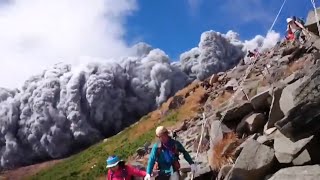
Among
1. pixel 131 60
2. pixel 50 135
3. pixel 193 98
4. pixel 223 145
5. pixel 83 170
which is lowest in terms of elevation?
pixel 223 145

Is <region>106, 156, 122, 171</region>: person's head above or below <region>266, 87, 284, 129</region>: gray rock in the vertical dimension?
below

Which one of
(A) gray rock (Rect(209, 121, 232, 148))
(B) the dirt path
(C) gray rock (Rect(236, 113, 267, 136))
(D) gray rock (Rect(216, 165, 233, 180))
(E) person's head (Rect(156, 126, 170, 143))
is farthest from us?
(B) the dirt path

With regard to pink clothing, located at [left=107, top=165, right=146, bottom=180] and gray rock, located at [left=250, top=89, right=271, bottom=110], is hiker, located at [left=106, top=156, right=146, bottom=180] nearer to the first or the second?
pink clothing, located at [left=107, top=165, right=146, bottom=180]

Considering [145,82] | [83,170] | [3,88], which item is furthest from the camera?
[3,88]

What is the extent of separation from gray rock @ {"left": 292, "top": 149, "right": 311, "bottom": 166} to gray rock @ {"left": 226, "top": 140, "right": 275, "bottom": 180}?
24.5 inches

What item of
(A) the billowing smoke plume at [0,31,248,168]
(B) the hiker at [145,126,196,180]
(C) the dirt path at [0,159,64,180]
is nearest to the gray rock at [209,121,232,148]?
(B) the hiker at [145,126,196,180]

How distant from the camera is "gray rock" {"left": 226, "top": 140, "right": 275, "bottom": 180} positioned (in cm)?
1042

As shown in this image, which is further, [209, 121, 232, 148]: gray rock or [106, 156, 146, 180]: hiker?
[209, 121, 232, 148]: gray rock

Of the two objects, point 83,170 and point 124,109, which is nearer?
point 83,170

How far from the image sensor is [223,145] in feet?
41.9

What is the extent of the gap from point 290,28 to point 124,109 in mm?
52993

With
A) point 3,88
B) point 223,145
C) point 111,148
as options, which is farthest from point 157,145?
point 3,88

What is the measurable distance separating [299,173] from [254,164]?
4.49 ft

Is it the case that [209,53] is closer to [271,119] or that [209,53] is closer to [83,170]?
[83,170]
